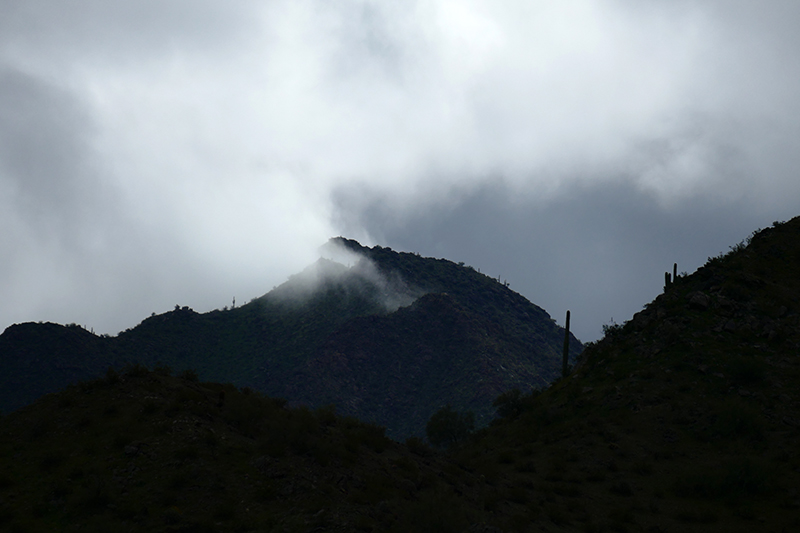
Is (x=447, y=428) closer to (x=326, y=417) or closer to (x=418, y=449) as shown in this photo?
(x=418, y=449)

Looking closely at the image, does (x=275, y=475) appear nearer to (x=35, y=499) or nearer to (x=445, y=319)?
(x=35, y=499)

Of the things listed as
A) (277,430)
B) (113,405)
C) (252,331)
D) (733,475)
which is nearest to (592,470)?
(733,475)

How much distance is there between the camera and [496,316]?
181000mm

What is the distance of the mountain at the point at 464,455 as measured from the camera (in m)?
15.5

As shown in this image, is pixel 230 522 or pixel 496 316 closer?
pixel 230 522

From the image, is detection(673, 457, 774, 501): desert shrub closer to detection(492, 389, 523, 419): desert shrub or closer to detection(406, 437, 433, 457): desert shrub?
detection(406, 437, 433, 457): desert shrub

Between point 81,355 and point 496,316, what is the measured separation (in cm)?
12641

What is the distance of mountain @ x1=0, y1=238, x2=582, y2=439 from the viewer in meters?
117

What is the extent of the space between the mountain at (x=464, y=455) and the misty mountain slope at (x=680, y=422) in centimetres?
11

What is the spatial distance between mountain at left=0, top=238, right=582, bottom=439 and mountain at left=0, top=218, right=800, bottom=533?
73.8m

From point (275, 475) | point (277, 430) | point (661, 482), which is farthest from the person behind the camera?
point (661, 482)

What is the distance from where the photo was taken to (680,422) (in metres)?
28.4

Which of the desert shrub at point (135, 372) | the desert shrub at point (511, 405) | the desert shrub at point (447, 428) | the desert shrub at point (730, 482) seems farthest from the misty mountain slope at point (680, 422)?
the desert shrub at point (447, 428)

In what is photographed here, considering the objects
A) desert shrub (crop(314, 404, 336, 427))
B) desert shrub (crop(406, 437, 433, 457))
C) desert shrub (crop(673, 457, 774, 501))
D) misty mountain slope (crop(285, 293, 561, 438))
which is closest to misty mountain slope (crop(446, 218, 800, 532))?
desert shrub (crop(673, 457, 774, 501))
